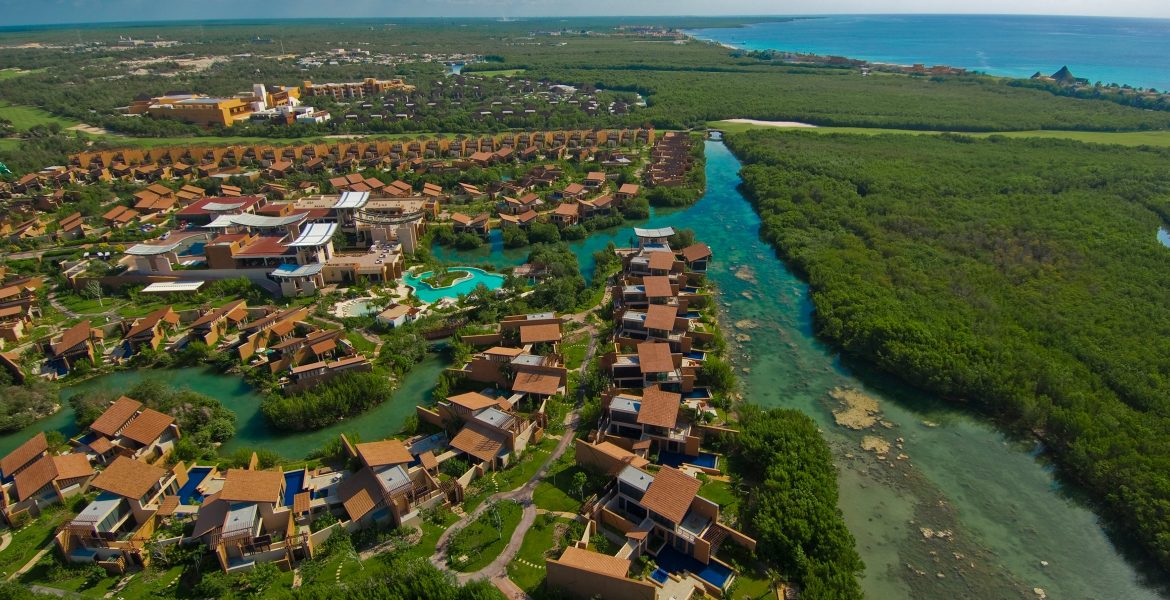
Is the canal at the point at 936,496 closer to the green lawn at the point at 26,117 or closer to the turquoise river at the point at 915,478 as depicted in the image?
the turquoise river at the point at 915,478

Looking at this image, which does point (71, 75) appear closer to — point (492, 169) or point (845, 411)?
point (492, 169)

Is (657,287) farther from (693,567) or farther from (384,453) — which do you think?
(384,453)

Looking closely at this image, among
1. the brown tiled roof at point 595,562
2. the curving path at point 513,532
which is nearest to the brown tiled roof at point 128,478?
the curving path at point 513,532

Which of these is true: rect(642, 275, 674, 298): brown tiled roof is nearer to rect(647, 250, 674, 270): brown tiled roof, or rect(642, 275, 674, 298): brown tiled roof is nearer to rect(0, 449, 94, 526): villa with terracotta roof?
rect(647, 250, 674, 270): brown tiled roof

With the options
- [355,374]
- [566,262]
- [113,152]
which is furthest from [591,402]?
[113,152]

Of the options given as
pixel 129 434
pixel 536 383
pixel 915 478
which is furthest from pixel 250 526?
pixel 915 478

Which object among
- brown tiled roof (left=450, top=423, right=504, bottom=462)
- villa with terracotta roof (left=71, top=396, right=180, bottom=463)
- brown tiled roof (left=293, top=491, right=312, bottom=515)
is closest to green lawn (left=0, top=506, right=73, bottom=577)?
villa with terracotta roof (left=71, top=396, right=180, bottom=463)
